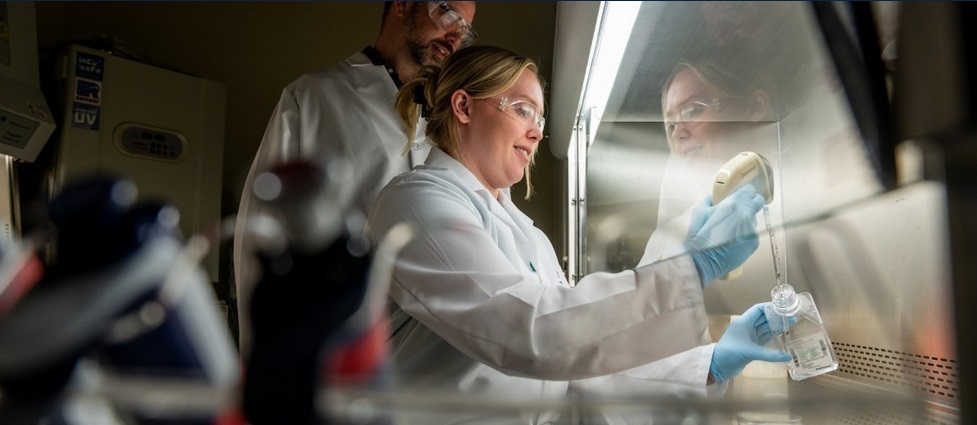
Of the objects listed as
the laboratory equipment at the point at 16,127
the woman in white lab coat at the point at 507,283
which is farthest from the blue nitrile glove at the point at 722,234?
the laboratory equipment at the point at 16,127

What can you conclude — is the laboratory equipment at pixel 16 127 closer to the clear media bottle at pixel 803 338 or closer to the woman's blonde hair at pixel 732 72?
the woman's blonde hair at pixel 732 72

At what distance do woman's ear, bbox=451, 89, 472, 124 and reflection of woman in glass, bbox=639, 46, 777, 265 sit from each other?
244 millimetres

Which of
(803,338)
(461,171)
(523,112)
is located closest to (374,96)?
(461,171)

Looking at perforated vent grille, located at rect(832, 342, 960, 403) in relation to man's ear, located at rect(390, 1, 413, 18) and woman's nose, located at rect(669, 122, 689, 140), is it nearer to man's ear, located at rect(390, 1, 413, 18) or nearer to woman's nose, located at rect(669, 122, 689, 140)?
woman's nose, located at rect(669, 122, 689, 140)

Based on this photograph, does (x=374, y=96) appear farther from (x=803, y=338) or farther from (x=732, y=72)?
(x=803, y=338)

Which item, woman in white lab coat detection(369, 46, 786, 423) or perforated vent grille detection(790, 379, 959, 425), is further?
woman in white lab coat detection(369, 46, 786, 423)

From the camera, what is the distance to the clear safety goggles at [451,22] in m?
0.76

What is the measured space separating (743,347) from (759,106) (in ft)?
0.93

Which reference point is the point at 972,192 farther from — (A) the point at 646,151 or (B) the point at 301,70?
(B) the point at 301,70

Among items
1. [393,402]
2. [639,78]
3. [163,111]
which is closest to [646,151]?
[639,78]

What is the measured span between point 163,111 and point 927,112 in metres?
1.41

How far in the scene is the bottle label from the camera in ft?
3.06

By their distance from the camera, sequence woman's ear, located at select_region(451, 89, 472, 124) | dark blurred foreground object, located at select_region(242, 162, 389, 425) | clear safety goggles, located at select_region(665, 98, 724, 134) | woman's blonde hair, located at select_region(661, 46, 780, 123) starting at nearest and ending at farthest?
dark blurred foreground object, located at select_region(242, 162, 389, 425) < woman's blonde hair, located at select_region(661, 46, 780, 123) < clear safety goggles, located at select_region(665, 98, 724, 134) < woman's ear, located at select_region(451, 89, 472, 124)

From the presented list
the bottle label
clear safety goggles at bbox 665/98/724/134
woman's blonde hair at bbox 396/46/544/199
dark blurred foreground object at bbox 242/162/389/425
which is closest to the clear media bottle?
the bottle label
